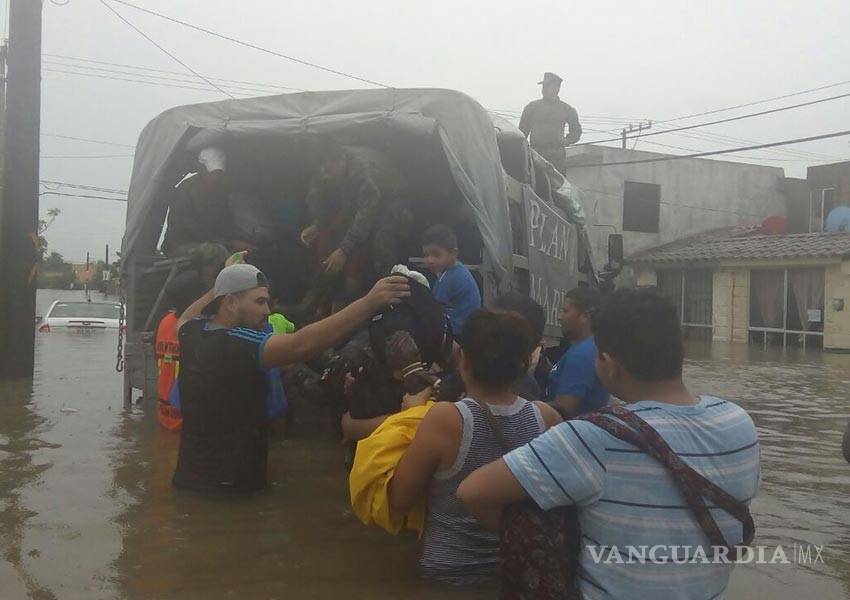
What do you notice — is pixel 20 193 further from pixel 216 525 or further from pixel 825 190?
Result: pixel 825 190

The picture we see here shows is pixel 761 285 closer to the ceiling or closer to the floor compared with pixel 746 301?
closer to the ceiling

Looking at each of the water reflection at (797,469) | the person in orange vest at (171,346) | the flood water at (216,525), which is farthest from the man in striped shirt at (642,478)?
the person in orange vest at (171,346)

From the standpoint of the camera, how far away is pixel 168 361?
634 centimetres

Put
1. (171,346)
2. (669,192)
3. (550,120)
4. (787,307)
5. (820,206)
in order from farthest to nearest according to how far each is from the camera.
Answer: (669,192) < (820,206) < (787,307) < (550,120) < (171,346)

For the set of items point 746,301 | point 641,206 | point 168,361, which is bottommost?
point 168,361

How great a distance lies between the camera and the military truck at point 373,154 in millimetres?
6395

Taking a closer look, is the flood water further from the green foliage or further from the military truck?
the green foliage

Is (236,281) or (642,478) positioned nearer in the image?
(642,478)

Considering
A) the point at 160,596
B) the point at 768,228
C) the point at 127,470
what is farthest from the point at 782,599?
the point at 768,228

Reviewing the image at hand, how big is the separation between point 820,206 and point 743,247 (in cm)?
686

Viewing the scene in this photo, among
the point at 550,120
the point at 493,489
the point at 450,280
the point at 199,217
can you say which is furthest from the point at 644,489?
the point at 550,120

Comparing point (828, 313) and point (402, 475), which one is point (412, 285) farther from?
point (828, 313)

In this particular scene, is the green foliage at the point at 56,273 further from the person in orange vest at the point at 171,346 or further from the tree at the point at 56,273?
the person in orange vest at the point at 171,346

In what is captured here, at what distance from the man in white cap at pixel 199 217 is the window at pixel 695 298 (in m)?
20.8
